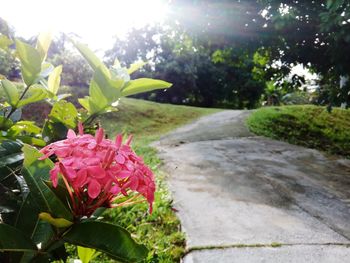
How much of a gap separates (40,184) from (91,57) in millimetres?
372

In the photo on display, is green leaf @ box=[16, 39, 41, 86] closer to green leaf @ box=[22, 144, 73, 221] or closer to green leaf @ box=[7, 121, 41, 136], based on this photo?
green leaf @ box=[7, 121, 41, 136]

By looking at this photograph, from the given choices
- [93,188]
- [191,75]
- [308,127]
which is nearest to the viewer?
[93,188]

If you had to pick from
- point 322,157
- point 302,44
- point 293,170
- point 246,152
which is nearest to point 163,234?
point 293,170

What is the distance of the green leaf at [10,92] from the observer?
1.09 m

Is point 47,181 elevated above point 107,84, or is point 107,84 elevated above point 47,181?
point 107,84

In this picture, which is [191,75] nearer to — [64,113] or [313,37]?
[313,37]

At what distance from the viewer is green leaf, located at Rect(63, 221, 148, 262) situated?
0.74 metres

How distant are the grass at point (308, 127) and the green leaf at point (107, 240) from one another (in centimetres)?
705

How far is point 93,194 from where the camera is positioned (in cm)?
65

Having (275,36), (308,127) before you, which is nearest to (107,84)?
(275,36)

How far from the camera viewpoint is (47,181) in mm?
752

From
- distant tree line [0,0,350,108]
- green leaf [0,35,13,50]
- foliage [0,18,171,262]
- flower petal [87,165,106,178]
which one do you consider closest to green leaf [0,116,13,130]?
foliage [0,18,171,262]

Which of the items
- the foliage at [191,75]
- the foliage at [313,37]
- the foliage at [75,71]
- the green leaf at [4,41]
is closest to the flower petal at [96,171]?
the green leaf at [4,41]

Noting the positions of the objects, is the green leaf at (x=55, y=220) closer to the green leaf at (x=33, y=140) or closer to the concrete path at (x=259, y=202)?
the green leaf at (x=33, y=140)
